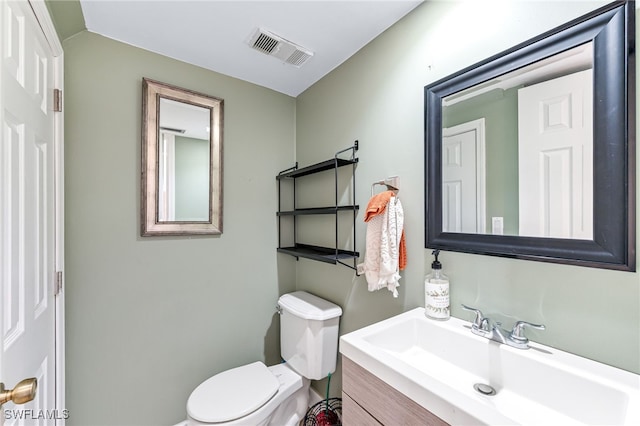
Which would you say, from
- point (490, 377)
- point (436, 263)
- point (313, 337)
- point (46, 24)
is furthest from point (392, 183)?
point (46, 24)

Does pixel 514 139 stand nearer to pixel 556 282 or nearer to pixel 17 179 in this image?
pixel 556 282

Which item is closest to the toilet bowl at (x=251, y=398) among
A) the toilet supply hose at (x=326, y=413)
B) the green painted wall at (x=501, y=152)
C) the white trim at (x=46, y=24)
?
the toilet supply hose at (x=326, y=413)

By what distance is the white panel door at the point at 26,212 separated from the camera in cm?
71

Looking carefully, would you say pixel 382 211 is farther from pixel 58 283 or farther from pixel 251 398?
pixel 58 283

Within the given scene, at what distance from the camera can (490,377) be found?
88 centimetres

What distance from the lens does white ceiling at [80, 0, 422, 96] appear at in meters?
1.23

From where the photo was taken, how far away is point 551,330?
0.84 meters

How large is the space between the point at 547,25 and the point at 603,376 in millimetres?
1032

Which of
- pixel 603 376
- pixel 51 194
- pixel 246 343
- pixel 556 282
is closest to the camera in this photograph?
pixel 603 376

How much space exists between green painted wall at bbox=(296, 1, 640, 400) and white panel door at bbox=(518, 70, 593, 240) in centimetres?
14

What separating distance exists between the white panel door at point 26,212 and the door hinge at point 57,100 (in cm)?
5

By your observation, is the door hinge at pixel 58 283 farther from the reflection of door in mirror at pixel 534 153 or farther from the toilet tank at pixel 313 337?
the reflection of door in mirror at pixel 534 153

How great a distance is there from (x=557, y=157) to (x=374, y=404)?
0.94 m

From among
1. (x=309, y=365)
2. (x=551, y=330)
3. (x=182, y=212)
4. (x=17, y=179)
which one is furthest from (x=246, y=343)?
(x=551, y=330)
